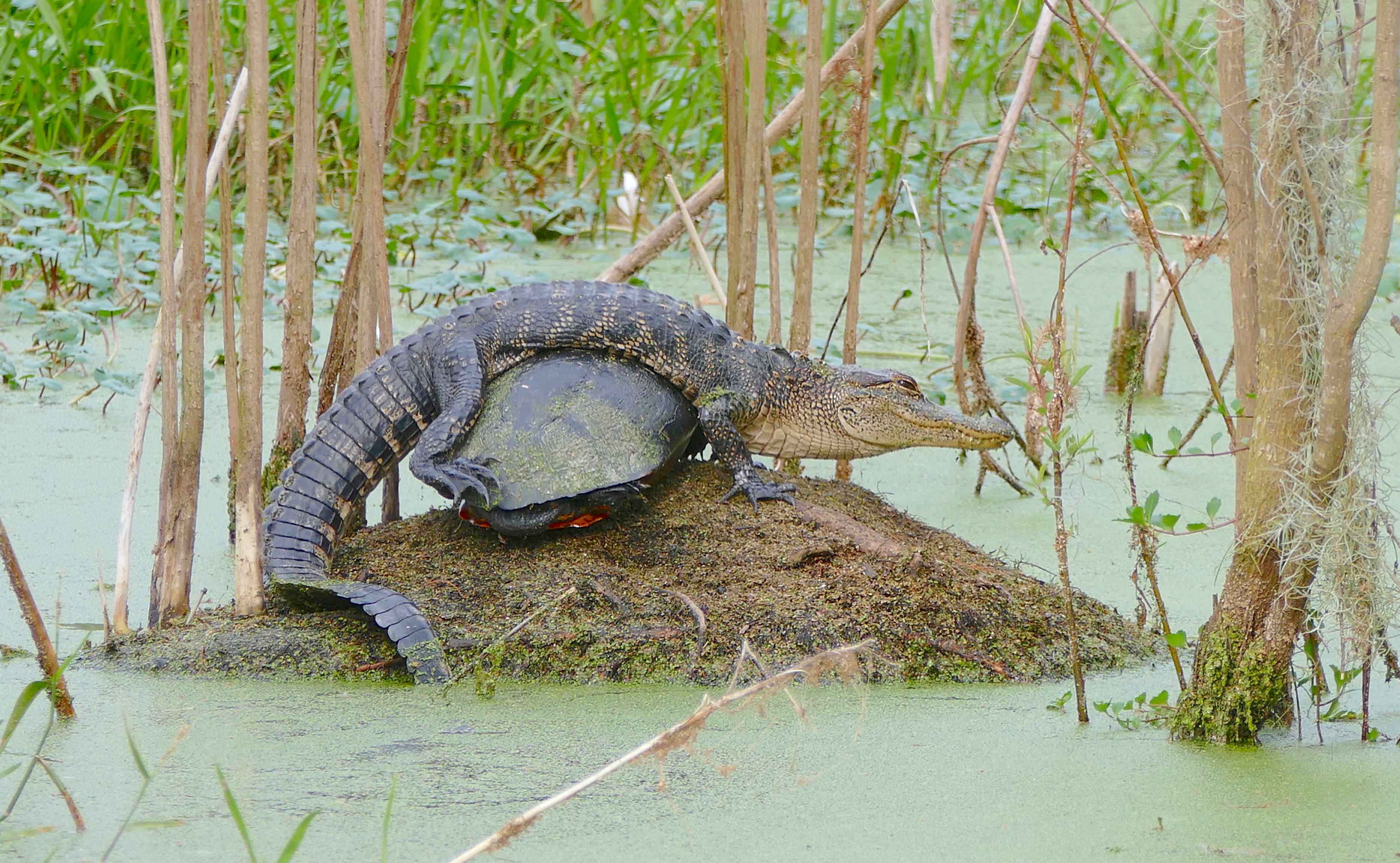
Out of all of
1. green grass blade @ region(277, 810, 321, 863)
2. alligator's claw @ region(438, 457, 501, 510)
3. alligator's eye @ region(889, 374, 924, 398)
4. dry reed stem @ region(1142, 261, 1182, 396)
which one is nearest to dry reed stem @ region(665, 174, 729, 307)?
alligator's eye @ region(889, 374, 924, 398)

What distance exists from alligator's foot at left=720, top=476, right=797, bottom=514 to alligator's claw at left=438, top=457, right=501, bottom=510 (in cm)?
53

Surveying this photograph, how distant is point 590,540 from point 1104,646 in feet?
3.51

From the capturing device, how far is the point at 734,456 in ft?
10.7

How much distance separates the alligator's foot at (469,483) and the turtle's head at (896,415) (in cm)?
95

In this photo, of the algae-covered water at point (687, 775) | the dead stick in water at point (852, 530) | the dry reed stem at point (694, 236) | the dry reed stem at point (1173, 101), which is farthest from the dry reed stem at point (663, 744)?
the dry reed stem at point (694, 236)

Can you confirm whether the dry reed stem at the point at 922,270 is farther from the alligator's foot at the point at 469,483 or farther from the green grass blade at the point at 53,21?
the green grass blade at the point at 53,21

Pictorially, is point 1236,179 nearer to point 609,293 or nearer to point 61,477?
point 609,293

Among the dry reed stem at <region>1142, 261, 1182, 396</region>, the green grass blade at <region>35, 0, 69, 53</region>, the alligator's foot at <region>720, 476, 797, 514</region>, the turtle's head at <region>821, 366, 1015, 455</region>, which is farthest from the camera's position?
the green grass blade at <region>35, 0, 69, 53</region>

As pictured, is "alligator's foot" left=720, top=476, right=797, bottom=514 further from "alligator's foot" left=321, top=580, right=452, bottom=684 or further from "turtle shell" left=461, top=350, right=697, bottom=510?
"alligator's foot" left=321, top=580, right=452, bottom=684

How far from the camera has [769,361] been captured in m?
3.47

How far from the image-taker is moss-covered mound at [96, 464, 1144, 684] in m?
2.72

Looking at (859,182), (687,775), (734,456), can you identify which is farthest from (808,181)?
(687,775)

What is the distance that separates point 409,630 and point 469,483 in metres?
0.36

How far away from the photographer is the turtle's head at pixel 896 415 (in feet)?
11.4
